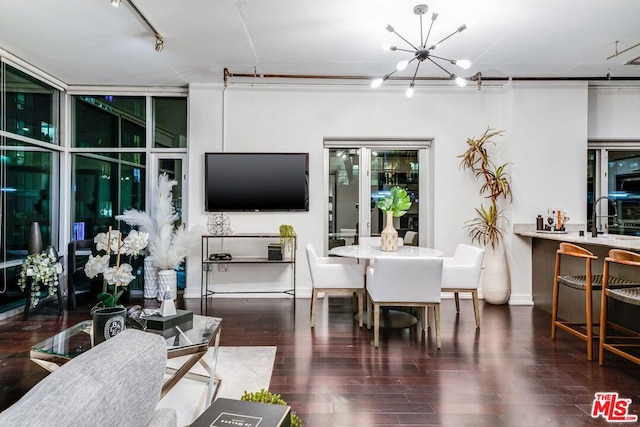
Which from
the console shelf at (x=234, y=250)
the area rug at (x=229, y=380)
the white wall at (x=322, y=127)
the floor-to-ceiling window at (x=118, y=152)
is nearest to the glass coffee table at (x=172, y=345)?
the area rug at (x=229, y=380)

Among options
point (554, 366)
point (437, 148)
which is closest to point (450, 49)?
point (437, 148)

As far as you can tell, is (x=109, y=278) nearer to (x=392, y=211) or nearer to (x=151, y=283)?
(x=392, y=211)

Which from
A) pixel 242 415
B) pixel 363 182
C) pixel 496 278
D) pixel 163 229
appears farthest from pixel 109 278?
pixel 496 278

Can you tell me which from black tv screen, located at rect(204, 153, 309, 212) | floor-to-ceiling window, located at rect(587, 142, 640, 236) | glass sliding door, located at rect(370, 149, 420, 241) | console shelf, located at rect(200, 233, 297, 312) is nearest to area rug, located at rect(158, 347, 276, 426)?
console shelf, located at rect(200, 233, 297, 312)

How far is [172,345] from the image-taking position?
2.06 metres

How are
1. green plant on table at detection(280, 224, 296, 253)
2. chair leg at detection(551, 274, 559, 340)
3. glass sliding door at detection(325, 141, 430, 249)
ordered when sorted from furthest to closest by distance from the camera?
Answer: glass sliding door at detection(325, 141, 430, 249) → green plant on table at detection(280, 224, 296, 253) → chair leg at detection(551, 274, 559, 340)

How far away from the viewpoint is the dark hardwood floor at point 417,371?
228 centimetres

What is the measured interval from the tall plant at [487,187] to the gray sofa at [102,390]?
4.81 m

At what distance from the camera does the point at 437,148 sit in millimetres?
5285

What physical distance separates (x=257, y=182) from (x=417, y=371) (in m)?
3.25

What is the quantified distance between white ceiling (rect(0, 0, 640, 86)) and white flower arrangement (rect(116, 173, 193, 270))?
156cm

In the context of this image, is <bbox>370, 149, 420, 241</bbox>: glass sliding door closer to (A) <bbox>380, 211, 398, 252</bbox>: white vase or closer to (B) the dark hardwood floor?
(A) <bbox>380, 211, 398, 252</bbox>: white vase

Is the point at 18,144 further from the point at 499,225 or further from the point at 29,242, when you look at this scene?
the point at 499,225

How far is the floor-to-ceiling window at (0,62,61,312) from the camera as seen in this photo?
13.9 feet
